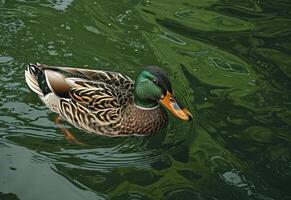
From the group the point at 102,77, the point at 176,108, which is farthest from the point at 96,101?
the point at 176,108

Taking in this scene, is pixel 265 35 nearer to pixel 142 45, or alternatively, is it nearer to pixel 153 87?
pixel 142 45

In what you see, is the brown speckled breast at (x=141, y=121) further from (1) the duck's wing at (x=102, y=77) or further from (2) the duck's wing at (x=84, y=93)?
(1) the duck's wing at (x=102, y=77)

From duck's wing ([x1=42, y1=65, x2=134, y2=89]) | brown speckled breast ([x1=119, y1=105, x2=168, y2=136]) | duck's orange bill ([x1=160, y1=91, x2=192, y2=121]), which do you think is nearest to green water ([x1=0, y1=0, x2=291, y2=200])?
brown speckled breast ([x1=119, y1=105, x2=168, y2=136])

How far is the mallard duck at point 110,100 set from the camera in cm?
589

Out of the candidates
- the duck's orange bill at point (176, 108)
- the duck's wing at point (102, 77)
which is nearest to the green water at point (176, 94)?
the duck's orange bill at point (176, 108)

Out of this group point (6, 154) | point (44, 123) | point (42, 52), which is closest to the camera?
point (6, 154)

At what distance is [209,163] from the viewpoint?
5922 millimetres

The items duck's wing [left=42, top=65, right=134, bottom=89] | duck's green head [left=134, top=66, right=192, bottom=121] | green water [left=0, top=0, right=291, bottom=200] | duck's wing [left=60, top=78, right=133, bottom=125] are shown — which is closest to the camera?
green water [left=0, top=0, right=291, bottom=200]

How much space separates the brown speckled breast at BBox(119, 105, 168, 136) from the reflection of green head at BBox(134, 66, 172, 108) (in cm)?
13

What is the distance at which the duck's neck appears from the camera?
20.0 feet

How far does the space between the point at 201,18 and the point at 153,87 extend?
110 inches

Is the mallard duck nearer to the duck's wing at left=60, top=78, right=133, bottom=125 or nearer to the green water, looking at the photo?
the duck's wing at left=60, top=78, right=133, bottom=125

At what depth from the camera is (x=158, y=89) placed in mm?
5863

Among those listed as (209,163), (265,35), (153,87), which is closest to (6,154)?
(153,87)
